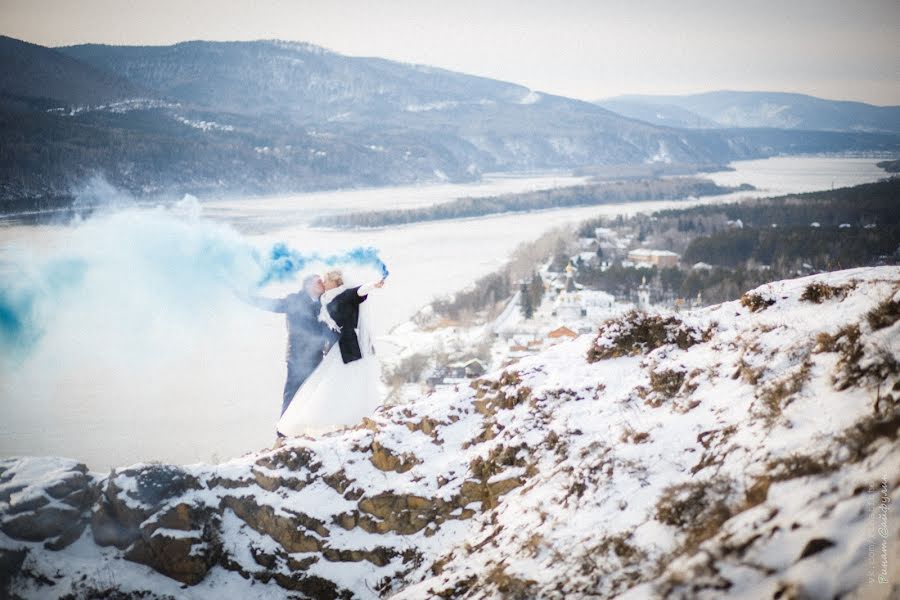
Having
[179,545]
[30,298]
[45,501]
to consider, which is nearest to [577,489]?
[179,545]

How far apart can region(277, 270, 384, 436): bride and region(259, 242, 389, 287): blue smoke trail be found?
44.7 inches

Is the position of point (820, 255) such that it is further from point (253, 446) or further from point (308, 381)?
point (308, 381)

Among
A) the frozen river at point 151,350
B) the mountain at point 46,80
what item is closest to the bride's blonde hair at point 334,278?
the frozen river at point 151,350

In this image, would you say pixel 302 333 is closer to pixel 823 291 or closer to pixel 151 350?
pixel 823 291

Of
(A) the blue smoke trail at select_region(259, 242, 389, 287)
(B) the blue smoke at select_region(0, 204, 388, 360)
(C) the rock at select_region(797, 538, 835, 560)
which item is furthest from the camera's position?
(B) the blue smoke at select_region(0, 204, 388, 360)

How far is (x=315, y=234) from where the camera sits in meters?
62.8

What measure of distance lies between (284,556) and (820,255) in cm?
5857

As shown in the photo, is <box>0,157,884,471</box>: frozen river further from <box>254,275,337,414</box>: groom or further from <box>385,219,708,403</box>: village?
<box>385,219,708,403</box>: village

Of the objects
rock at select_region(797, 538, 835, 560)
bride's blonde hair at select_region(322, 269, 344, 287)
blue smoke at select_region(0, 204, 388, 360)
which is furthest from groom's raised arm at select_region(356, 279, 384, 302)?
rock at select_region(797, 538, 835, 560)

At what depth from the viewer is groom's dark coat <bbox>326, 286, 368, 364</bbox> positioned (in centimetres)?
862

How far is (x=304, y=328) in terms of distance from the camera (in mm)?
9117

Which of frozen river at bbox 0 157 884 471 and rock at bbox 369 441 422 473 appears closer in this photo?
rock at bbox 369 441 422 473

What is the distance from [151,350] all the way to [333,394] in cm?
1168

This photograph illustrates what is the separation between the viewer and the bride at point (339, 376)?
8695 millimetres
